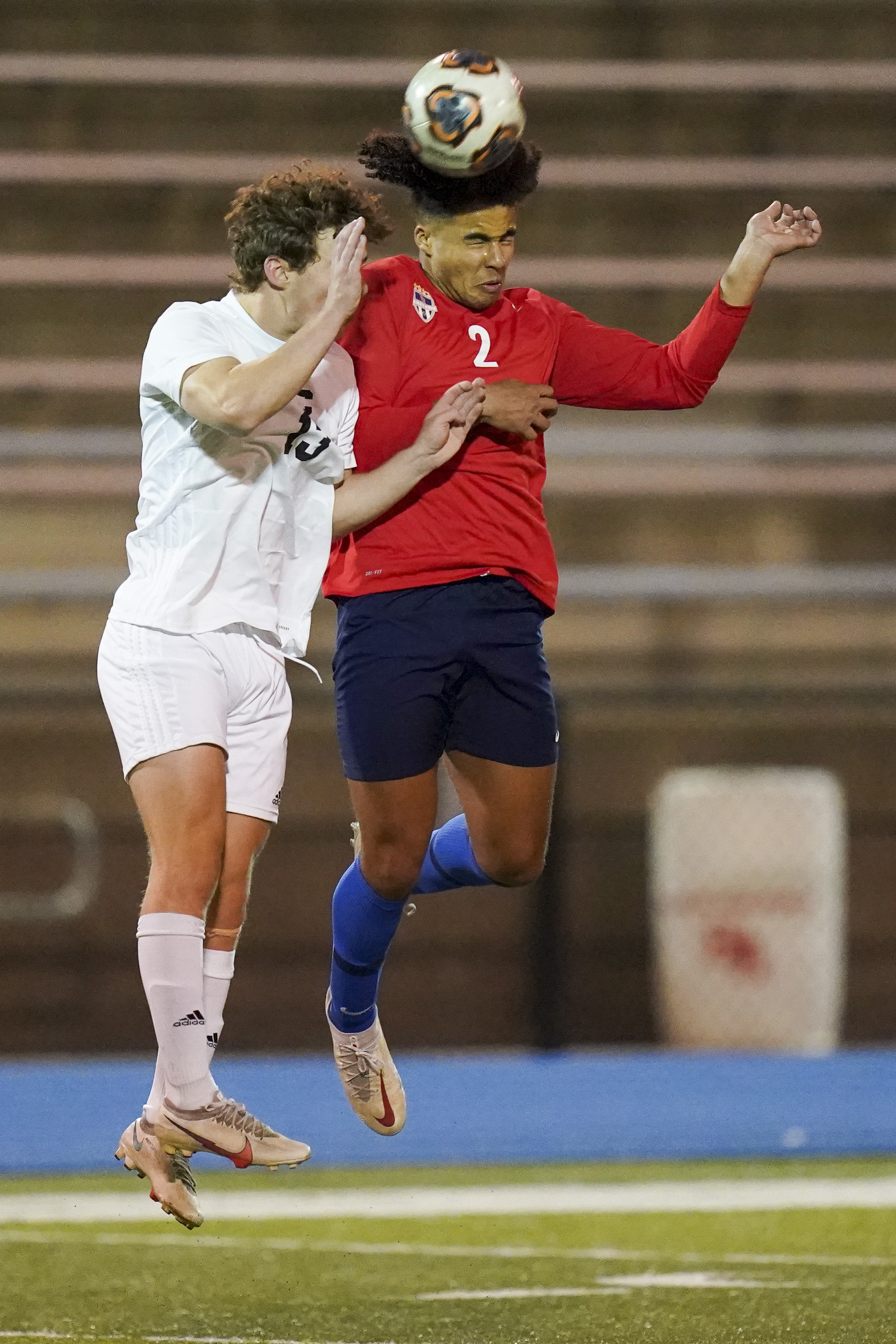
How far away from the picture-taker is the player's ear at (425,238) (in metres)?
3.14

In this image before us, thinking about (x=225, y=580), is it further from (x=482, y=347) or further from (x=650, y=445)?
(x=650, y=445)

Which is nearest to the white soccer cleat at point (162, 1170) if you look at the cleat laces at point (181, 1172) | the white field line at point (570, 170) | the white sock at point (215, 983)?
the cleat laces at point (181, 1172)

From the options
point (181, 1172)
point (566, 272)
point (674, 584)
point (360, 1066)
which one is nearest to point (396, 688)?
point (360, 1066)

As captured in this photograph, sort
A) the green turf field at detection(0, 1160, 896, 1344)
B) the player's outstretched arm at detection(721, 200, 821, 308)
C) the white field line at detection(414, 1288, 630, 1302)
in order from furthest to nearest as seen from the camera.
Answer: the white field line at detection(414, 1288, 630, 1302) → the green turf field at detection(0, 1160, 896, 1344) → the player's outstretched arm at detection(721, 200, 821, 308)

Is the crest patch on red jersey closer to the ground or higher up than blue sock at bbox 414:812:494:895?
higher up

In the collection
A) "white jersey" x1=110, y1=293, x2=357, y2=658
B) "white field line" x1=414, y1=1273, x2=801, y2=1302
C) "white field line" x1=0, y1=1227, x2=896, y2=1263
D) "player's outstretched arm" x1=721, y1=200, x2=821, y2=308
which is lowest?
"white field line" x1=0, y1=1227, x2=896, y2=1263

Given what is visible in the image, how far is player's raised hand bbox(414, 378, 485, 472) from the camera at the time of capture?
299cm

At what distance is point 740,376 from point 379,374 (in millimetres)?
5801

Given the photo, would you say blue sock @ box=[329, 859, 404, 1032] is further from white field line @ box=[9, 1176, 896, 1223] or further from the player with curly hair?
white field line @ box=[9, 1176, 896, 1223]

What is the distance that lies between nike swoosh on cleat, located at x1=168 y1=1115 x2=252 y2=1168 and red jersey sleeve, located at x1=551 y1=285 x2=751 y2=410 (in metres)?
1.37

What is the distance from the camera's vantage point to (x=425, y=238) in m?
3.15

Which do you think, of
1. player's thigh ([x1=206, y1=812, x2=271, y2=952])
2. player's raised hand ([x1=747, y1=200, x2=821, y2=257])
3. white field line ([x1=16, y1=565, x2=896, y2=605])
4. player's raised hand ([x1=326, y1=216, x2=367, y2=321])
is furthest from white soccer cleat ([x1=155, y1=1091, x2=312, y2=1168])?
white field line ([x1=16, y1=565, x2=896, y2=605])

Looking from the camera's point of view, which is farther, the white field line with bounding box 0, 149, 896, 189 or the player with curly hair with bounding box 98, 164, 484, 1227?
Answer: the white field line with bounding box 0, 149, 896, 189

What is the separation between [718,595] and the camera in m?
8.49
